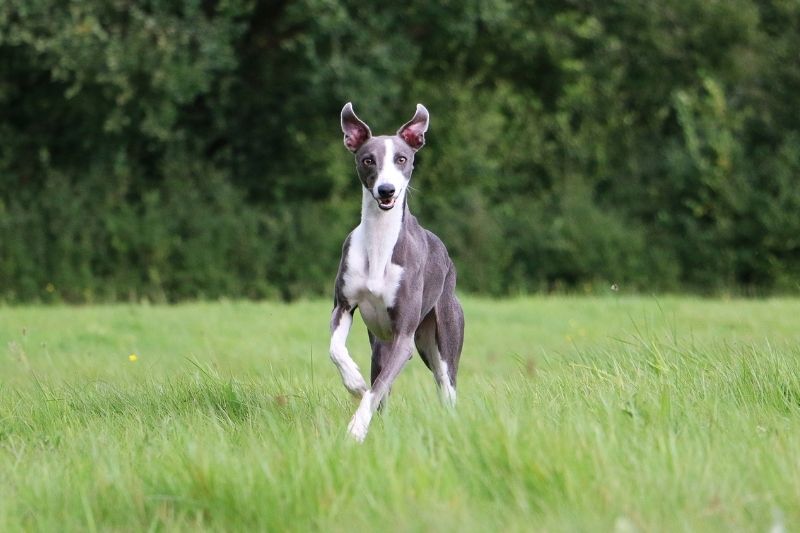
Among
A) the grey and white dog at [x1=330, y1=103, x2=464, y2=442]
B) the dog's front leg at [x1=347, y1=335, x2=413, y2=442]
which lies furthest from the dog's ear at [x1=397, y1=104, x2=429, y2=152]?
the dog's front leg at [x1=347, y1=335, x2=413, y2=442]

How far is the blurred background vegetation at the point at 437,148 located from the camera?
62.3 ft

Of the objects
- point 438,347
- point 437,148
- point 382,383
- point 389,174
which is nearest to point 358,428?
point 382,383

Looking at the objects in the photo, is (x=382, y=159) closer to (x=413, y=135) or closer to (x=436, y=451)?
(x=413, y=135)

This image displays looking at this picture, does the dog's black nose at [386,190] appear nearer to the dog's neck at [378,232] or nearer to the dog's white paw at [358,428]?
the dog's neck at [378,232]

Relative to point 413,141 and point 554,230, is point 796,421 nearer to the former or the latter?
point 413,141

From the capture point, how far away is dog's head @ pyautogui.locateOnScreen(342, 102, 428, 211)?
592 cm

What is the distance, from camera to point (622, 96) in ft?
74.5

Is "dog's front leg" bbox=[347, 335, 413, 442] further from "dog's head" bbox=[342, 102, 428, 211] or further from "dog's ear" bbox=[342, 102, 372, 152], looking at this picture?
"dog's ear" bbox=[342, 102, 372, 152]

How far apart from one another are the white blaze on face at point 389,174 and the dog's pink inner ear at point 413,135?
323 mm

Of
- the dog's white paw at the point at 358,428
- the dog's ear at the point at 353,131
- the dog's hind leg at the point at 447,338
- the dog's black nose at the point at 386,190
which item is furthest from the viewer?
the dog's hind leg at the point at 447,338

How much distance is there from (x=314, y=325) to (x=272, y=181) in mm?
9029

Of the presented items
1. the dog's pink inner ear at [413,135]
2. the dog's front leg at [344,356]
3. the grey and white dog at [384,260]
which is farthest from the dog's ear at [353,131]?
the dog's front leg at [344,356]

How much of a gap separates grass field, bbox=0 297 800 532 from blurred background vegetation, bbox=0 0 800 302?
12.3 metres

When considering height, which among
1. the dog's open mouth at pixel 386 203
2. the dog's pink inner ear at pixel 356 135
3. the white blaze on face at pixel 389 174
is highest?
the dog's pink inner ear at pixel 356 135
